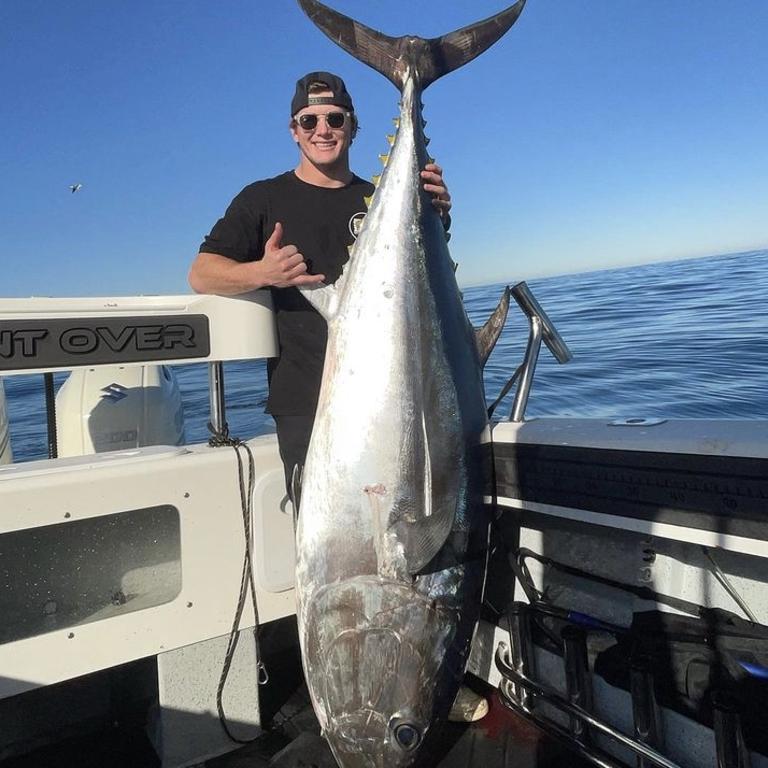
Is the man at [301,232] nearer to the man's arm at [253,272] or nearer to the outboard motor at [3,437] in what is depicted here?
the man's arm at [253,272]

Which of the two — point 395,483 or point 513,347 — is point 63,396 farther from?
point 513,347

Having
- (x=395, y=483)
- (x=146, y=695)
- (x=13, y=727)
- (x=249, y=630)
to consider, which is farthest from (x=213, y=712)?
(x=395, y=483)

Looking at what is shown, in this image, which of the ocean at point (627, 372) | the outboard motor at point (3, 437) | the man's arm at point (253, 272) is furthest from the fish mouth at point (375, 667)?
the outboard motor at point (3, 437)

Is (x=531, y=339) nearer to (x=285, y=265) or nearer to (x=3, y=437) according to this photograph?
(x=285, y=265)

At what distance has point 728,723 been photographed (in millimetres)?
1609

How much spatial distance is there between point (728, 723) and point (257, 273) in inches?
69.7

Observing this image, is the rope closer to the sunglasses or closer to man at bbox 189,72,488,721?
man at bbox 189,72,488,721

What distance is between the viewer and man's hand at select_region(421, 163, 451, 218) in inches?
76.5

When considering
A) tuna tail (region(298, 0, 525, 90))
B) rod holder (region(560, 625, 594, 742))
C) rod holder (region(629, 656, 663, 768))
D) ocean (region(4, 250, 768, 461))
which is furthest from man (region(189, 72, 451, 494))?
ocean (region(4, 250, 768, 461))

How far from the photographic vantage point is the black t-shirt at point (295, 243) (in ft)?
7.32

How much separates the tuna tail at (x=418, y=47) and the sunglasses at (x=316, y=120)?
0.87ft

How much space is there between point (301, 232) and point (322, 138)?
37 cm

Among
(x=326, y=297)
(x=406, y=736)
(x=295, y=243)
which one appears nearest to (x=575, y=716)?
(x=406, y=736)

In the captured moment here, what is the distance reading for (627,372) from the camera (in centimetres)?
781
